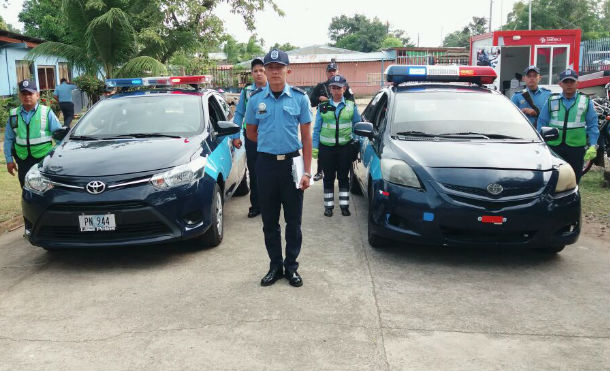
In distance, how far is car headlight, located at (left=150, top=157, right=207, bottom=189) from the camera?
4.98 meters

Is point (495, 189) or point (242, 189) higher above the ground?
point (495, 189)

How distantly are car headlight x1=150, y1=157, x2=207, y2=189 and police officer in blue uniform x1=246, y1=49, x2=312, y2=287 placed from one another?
35.6 inches

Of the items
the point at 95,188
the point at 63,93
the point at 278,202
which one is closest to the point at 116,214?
the point at 95,188

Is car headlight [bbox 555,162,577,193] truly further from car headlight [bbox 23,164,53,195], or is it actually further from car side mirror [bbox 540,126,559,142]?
car headlight [bbox 23,164,53,195]

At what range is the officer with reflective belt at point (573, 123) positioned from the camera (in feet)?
21.7

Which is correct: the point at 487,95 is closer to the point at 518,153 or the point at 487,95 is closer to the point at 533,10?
the point at 518,153

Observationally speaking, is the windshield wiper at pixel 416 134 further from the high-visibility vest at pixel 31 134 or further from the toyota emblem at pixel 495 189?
the high-visibility vest at pixel 31 134

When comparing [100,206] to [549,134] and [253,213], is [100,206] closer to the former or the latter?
[253,213]

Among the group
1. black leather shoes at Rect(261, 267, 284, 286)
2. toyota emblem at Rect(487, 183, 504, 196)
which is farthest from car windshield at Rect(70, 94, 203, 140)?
toyota emblem at Rect(487, 183, 504, 196)

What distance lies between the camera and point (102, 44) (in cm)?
1471

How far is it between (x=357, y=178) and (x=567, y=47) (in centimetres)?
1075

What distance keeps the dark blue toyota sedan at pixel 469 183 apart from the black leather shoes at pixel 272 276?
1.04 meters

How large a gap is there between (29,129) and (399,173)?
4.06 meters

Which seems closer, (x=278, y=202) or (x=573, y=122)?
(x=278, y=202)
